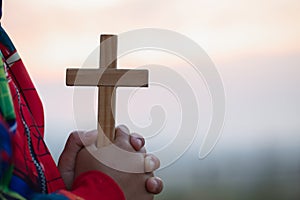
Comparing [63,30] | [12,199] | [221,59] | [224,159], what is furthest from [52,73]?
[12,199]

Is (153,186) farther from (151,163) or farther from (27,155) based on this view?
(27,155)

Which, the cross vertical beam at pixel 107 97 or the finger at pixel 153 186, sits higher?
the cross vertical beam at pixel 107 97

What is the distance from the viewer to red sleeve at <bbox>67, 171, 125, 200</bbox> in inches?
19.1

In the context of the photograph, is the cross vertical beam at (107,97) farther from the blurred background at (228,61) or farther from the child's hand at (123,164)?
the blurred background at (228,61)

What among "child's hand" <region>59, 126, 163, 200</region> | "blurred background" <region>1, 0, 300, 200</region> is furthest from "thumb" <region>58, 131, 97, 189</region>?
"blurred background" <region>1, 0, 300, 200</region>

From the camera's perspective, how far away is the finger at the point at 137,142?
1.86ft

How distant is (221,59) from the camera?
1.98 metres

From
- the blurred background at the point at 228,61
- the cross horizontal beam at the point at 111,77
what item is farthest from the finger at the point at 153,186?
the blurred background at the point at 228,61

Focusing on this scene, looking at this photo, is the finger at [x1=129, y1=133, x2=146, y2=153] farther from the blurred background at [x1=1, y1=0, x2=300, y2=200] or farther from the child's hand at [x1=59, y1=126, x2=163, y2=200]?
the blurred background at [x1=1, y1=0, x2=300, y2=200]

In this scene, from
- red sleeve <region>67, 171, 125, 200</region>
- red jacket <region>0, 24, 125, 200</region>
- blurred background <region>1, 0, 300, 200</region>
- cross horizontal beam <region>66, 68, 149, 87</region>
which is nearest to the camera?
red jacket <region>0, 24, 125, 200</region>

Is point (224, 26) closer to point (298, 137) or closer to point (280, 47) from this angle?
point (280, 47)

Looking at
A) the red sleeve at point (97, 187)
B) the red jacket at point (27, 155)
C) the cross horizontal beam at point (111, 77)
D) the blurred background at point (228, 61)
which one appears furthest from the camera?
the blurred background at point (228, 61)

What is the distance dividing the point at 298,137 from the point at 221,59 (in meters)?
0.78

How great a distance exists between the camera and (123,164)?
533mm
